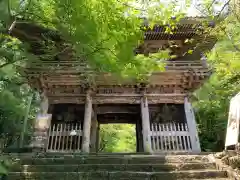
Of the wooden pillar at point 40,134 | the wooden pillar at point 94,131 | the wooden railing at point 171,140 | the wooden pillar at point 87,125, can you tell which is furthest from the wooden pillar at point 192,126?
the wooden pillar at point 40,134

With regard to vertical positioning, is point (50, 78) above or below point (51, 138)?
above

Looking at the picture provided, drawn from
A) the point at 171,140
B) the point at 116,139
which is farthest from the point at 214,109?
the point at 116,139

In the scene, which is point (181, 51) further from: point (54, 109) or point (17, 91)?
point (17, 91)

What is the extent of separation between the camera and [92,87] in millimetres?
10844

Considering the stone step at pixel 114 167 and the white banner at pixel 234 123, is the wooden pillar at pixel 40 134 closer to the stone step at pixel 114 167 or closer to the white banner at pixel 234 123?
the stone step at pixel 114 167

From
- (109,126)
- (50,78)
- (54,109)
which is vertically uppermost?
(109,126)

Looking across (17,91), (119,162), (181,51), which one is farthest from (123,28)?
(17,91)

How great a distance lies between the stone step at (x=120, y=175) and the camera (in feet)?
16.7

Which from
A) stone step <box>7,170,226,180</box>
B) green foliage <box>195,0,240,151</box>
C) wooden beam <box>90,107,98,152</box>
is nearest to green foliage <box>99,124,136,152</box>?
green foliage <box>195,0,240,151</box>

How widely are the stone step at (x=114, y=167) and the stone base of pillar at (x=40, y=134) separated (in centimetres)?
249

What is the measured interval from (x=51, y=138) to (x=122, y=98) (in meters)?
3.75

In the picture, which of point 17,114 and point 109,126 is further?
point 109,126

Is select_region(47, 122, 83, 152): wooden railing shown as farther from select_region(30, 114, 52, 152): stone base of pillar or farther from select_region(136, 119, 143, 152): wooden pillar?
select_region(136, 119, 143, 152): wooden pillar

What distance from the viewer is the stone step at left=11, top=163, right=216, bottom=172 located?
561cm
